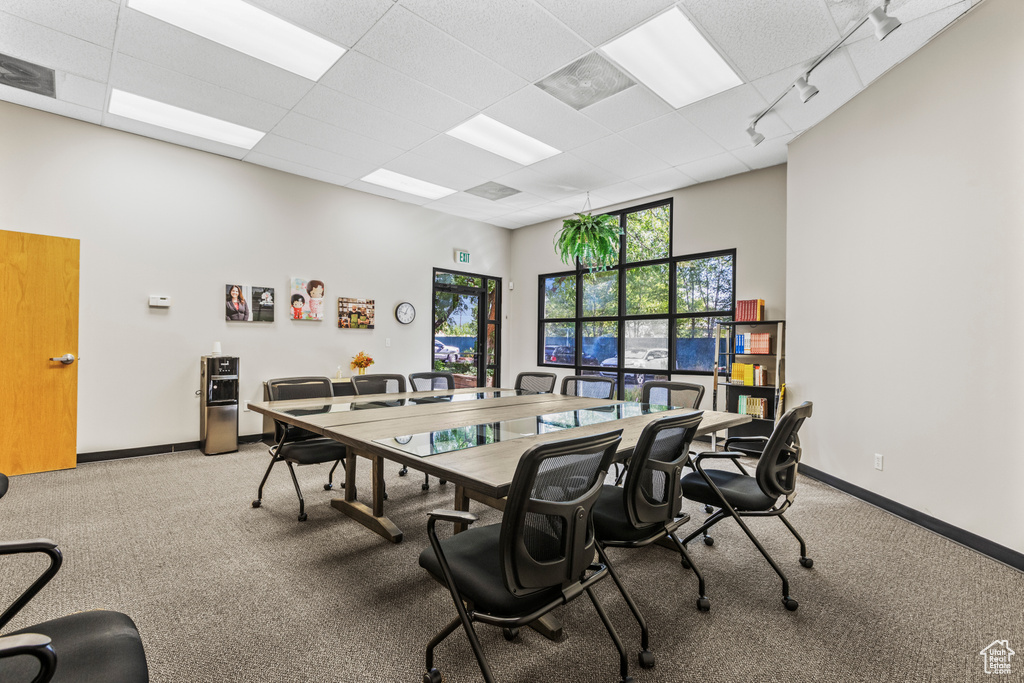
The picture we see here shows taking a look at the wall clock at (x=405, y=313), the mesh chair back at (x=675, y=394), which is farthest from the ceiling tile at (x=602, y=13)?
the wall clock at (x=405, y=313)

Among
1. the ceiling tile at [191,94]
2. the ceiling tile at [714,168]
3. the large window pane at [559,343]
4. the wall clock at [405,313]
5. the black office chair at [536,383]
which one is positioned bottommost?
the black office chair at [536,383]

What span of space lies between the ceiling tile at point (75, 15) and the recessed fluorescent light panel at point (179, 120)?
0.82 meters

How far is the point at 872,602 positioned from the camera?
2.27 m

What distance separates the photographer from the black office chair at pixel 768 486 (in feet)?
7.54

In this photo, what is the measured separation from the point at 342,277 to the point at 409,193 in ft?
4.87

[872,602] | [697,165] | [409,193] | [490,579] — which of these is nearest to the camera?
[490,579]

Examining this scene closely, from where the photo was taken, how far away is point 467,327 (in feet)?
25.9

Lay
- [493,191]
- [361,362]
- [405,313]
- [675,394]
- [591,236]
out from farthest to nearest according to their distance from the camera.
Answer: [405,313] < [493,191] < [361,362] < [591,236] < [675,394]

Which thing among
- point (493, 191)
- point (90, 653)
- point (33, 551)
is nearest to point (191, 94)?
point (493, 191)

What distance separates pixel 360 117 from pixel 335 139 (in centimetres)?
62

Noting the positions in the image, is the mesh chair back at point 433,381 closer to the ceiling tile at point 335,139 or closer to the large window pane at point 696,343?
the ceiling tile at point 335,139

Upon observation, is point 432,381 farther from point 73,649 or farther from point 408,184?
point 73,649

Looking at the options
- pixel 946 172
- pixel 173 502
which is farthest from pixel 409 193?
pixel 946 172

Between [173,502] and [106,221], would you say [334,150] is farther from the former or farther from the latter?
[173,502]
